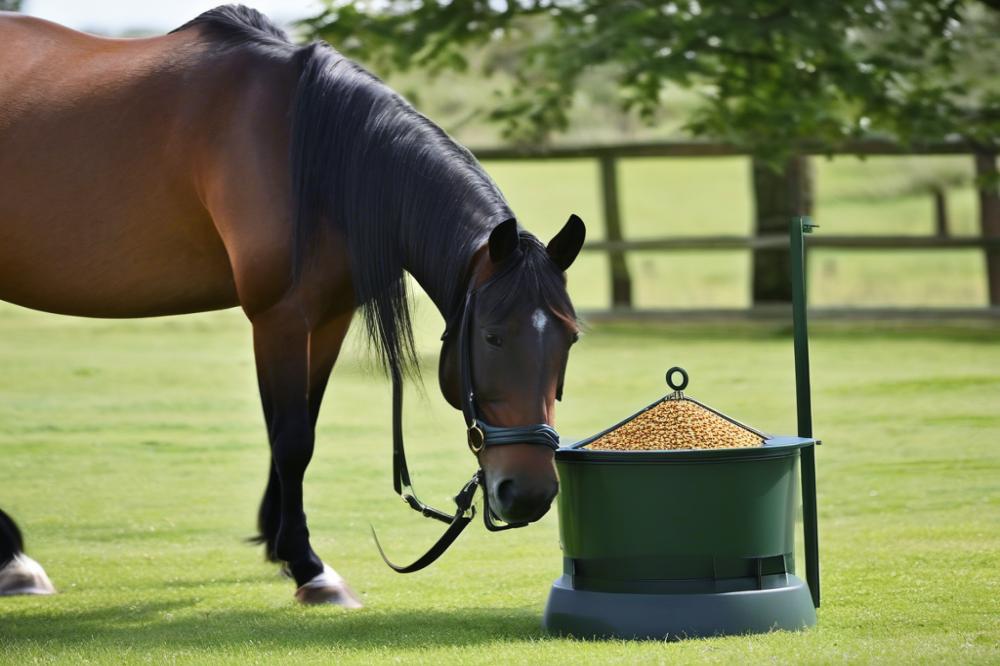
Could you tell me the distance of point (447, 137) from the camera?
413cm

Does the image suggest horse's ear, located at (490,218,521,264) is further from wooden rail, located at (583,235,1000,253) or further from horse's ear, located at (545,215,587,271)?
wooden rail, located at (583,235,1000,253)

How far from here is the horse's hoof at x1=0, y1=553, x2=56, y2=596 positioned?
4719 mm

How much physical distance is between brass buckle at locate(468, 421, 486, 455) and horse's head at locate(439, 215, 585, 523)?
0.04 ft

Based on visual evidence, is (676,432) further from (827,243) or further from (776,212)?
(776,212)

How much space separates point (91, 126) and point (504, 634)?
227cm

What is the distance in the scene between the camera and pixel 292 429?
438cm

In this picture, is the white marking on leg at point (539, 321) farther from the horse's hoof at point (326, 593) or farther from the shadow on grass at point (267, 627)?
the horse's hoof at point (326, 593)

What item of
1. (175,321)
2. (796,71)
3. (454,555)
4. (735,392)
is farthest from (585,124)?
(454,555)

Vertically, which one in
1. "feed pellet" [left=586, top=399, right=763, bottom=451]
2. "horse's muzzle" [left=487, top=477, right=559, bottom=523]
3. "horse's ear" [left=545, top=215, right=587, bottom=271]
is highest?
"horse's ear" [left=545, top=215, right=587, bottom=271]

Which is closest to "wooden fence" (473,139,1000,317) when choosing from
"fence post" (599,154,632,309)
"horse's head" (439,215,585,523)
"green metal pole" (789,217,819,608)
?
"fence post" (599,154,632,309)

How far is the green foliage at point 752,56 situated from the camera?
11156 mm

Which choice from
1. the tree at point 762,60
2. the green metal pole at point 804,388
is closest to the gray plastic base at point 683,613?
the green metal pole at point 804,388

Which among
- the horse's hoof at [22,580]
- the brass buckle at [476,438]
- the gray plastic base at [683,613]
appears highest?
the brass buckle at [476,438]

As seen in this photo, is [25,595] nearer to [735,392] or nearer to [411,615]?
[411,615]
